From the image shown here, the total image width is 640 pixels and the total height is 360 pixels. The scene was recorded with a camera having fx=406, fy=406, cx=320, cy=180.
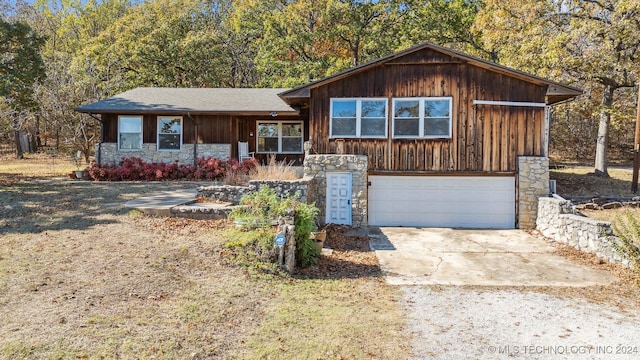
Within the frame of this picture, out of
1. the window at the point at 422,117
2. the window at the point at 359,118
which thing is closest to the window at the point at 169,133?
the window at the point at 359,118

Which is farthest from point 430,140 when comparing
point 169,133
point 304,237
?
point 169,133

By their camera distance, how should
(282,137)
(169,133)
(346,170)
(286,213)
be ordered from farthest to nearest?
(282,137) → (169,133) → (346,170) → (286,213)

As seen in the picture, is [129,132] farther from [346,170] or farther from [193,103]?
[346,170]

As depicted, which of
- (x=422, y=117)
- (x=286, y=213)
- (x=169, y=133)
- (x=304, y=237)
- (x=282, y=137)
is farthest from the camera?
(x=282, y=137)

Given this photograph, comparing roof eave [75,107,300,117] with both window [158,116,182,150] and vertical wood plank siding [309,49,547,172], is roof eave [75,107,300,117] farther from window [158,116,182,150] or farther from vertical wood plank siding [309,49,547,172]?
vertical wood plank siding [309,49,547,172]

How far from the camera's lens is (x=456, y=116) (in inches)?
448

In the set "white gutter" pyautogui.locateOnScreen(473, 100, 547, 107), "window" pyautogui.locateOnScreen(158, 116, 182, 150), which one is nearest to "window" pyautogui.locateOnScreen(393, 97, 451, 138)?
"white gutter" pyautogui.locateOnScreen(473, 100, 547, 107)

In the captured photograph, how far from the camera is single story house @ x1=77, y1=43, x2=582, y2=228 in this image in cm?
1121

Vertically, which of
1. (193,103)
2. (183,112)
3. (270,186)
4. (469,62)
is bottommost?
(270,186)

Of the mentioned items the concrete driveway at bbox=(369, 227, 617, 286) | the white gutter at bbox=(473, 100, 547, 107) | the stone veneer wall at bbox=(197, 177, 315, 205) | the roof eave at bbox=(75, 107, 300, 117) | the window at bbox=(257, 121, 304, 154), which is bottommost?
the concrete driveway at bbox=(369, 227, 617, 286)

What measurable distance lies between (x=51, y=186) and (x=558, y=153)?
30.1m

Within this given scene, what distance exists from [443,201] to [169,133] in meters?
11.0

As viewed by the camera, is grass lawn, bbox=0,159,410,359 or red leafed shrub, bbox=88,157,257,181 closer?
grass lawn, bbox=0,159,410,359

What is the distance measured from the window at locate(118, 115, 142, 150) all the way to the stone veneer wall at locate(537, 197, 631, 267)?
14.6 metres
